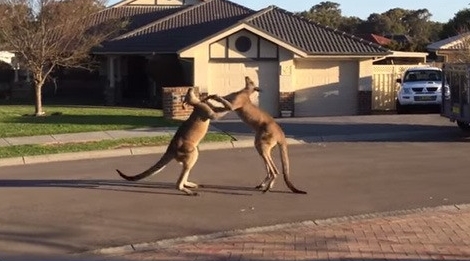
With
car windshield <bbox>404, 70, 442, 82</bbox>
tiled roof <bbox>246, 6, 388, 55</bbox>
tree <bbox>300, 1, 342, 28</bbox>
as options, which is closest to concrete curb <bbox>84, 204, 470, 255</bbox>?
tiled roof <bbox>246, 6, 388, 55</bbox>

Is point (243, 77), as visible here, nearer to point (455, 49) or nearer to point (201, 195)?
point (455, 49)

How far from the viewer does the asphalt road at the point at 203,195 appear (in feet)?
31.6

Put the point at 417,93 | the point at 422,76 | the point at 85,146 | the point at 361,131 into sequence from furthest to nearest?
the point at 422,76, the point at 417,93, the point at 361,131, the point at 85,146

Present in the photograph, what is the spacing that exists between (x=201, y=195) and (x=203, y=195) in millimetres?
28

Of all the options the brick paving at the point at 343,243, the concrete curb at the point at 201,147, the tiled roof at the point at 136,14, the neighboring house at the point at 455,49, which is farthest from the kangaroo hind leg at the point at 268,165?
the tiled roof at the point at 136,14

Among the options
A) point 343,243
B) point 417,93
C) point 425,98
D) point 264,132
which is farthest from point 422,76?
point 343,243

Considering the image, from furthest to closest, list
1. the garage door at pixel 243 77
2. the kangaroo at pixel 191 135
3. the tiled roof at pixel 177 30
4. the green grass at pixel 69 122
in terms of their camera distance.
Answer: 1. the tiled roof at pixel 177 30
2. the garage door at pixel 243 77
3. the green grass at pixel 69 122
4. the kangaroo at pixel 191 135

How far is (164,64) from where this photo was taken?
105ft

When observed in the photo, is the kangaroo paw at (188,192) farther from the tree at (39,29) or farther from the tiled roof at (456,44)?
the tiled roof at (456,44)

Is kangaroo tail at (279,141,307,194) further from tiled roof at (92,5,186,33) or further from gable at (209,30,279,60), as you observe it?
tiled roof at (92,5,186,33)

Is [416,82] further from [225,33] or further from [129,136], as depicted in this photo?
[129,136]

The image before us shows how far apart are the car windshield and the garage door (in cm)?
492

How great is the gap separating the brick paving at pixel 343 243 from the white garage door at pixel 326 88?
1948 cm

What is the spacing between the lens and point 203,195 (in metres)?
11.8
